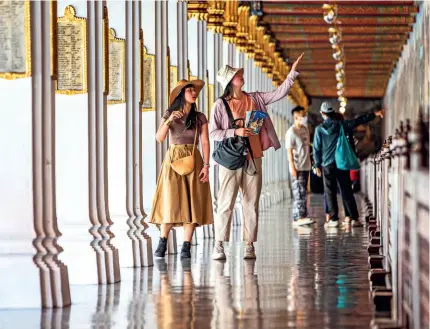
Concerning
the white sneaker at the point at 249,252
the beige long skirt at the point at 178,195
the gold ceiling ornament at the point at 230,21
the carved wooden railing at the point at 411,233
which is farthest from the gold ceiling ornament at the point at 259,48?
the carved wooden railing at the point at 411,233

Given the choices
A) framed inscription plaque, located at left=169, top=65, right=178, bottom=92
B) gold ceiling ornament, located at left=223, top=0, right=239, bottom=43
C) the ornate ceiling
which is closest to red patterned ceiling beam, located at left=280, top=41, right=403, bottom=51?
the ornate ceiling

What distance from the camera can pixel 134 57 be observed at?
1155 centimetres

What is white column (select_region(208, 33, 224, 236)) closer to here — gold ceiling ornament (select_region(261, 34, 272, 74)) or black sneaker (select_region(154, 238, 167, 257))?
black sneaker (select_region(154, 238, 167, 257))

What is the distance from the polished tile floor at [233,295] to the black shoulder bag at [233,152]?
0.95 meters

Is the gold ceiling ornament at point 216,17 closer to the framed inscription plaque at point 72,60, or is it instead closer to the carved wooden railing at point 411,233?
the framed inscription plaque at point 72,60

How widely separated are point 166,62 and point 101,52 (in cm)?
336

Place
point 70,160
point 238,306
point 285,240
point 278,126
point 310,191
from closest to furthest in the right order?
1. point 238,306
2. point 70,160
3. point 285,240
4. point 278,126
5. point 310,191

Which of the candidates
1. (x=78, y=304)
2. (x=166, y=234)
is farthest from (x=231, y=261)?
(x=78, y=304)

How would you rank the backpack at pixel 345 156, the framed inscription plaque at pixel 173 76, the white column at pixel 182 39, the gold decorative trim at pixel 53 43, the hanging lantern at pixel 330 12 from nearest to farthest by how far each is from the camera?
the gold decorative trim at pixel 53 43 < the framed inscription plaque at pixel 173 76 < the white column at pixel 182 39 < the backpack at pixel 345 156 < the hanging lantern at pixel 330 12

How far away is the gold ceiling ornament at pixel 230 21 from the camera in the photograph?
20225 mm

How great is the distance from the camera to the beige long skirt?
38.0 feet

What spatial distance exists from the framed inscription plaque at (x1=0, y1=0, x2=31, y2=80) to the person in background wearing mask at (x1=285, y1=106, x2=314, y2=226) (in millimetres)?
10298

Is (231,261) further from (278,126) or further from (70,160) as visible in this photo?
(278,126)

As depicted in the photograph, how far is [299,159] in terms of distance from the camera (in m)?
18.3
